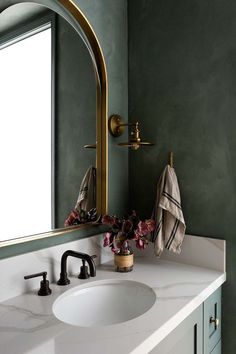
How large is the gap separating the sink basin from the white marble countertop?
0.11ft

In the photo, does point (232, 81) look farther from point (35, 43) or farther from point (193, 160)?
point (35, 43)

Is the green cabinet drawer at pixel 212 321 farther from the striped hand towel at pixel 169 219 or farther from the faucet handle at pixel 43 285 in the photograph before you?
the faucet handle at pixel 43 285

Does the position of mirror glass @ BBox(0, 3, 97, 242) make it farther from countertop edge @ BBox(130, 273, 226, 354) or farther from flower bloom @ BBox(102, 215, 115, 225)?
countertop edge @ BBox(130, 273, 226, 354)

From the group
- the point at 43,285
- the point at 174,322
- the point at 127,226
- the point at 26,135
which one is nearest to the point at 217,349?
the point at 174,322

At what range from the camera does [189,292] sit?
112 centimetres

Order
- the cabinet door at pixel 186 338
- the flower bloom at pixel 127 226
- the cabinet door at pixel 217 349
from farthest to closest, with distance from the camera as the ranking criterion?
1. the flower bloom at pixel 127 226
2. the cabinet door at pixel 217 349
3. the cabinet door at pixel 186 338

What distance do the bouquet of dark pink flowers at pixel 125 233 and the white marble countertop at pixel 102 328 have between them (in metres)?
0.14

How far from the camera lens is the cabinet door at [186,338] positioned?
923 millimetres

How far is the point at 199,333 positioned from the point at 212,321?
0.15 meters

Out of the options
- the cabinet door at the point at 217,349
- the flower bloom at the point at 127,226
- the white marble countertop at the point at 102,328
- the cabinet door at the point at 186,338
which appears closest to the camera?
the white marble countertop at the point at 102,328

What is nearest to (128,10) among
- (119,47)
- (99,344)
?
(119,47)

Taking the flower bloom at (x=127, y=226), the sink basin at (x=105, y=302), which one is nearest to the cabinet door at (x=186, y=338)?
the sink basin at (x=105, y=302)

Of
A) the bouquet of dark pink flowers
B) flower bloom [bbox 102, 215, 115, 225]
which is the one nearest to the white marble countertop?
the bouquet of dark pink flowers

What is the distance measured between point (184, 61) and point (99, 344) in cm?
128
